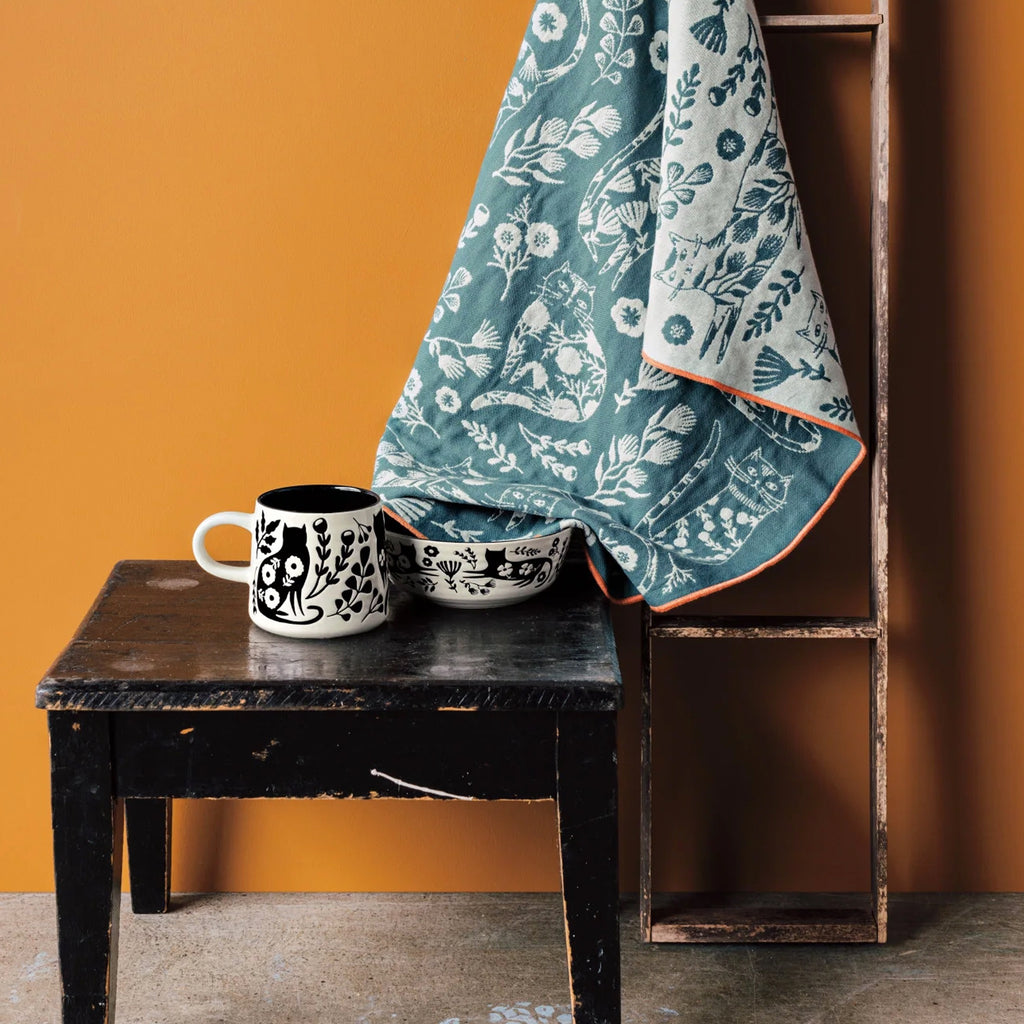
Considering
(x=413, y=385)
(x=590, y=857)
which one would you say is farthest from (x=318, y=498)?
(x=590, y=857)

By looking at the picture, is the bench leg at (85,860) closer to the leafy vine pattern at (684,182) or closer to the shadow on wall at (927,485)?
the leafy vine pattern at (684,182)

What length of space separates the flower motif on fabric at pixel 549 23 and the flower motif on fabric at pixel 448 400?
A: 367 mm

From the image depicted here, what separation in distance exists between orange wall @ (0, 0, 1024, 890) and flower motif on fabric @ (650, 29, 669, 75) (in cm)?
17

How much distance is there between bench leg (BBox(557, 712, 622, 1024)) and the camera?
0.98 meters

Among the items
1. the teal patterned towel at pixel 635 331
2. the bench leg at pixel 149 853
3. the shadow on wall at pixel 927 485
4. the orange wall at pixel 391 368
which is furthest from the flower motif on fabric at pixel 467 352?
the bench leg at pixel 149 853

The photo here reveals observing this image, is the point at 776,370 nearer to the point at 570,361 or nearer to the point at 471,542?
the point at 570,361

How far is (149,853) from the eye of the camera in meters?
1.39

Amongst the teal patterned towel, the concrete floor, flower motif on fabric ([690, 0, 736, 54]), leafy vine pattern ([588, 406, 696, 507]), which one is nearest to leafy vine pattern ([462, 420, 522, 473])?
the teal patterned towel

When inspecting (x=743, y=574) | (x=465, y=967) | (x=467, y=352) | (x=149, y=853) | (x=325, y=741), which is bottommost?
(x=465, y=967)

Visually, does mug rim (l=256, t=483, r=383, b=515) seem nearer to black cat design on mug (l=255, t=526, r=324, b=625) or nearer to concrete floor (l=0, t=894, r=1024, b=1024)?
black cat design on mug (l=255, t=526, r=324, b=625)

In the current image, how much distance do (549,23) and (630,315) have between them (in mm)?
306

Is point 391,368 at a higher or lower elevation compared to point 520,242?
lower

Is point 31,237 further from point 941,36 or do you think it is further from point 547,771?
point 941,36

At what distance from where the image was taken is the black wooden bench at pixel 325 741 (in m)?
0.96
